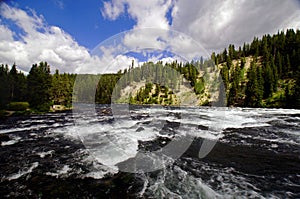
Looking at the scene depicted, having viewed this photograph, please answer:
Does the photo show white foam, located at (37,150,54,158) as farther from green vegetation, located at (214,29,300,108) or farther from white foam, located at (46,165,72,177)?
green vegetation, located at (214,29,300,108)

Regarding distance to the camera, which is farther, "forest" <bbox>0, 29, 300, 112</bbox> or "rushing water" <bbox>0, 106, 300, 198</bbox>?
"forest" <bbox>0, 29, 300, 112</bbox>

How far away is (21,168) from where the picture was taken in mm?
8398

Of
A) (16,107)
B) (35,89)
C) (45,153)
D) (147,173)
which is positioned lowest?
(45,153)

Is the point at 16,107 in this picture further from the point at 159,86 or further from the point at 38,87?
the point at 159,86

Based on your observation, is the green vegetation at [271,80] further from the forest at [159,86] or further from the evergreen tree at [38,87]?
the evergreen tree at [38,87]

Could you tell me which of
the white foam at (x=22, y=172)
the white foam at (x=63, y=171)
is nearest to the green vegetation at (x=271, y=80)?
the white foam at (x=63, y=171)

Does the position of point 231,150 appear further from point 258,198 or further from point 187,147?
point 258,198

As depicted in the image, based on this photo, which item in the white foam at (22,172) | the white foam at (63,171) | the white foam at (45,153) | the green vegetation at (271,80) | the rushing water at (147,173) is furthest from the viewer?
the green vegetation at (271,80)

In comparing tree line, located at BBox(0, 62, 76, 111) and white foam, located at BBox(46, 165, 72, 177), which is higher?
tree line, located at BBox(0, 62, 76, 111)

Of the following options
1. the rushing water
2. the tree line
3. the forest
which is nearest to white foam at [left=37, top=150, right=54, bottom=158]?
the rushing water

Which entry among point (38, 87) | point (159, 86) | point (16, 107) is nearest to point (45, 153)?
point (16, 107)

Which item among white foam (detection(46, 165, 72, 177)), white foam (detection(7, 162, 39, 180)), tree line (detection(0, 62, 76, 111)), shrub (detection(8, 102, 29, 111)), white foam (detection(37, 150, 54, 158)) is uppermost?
Result: tree line (detection(0, 62, 76, 111))

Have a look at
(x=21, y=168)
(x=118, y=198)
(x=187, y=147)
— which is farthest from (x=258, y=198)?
(x=21, y=168)

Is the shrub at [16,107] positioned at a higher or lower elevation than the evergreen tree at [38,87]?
lower
